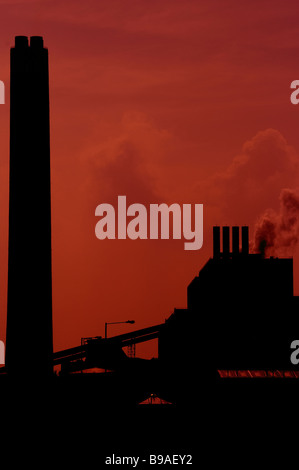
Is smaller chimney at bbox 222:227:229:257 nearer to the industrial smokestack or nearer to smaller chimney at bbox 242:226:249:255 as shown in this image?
smaller chimney at bbox 242:226:249:255

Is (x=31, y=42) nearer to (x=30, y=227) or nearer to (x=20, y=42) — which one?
(x=20, y=42)

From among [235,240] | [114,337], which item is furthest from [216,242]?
[114,337]

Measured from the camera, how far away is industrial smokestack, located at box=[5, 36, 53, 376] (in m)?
48.5

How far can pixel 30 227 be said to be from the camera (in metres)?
48.4

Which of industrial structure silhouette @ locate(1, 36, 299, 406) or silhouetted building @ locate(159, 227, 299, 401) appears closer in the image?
industrial structure silhouette @ locate(1, 36, 299, 406)

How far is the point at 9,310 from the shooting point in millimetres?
49062

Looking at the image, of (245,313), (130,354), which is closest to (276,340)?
(245,313)

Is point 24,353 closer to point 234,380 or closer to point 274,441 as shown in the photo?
point 234,380

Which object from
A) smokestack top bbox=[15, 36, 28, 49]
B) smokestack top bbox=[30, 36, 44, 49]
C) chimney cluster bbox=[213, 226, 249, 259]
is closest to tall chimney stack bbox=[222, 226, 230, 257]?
chimney cluster bbox=[213, 226, 249, 259]

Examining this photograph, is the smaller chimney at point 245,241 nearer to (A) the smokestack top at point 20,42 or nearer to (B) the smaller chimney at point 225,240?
(B) the smaller chimney at point 225,240

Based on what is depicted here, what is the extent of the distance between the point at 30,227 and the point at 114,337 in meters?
33.8

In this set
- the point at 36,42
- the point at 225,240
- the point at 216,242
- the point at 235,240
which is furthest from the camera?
the point at 216,242

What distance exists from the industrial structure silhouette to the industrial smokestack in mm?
50

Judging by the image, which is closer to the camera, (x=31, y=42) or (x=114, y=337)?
(x=31, y=42)
